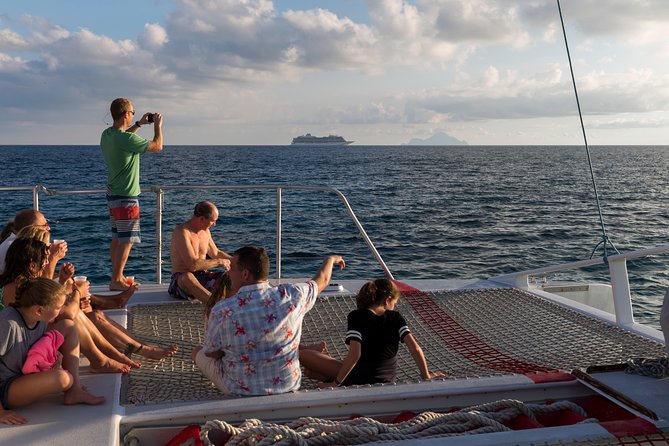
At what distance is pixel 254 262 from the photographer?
344cm

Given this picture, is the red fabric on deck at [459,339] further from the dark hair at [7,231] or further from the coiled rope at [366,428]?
the dark hair at [7,231]

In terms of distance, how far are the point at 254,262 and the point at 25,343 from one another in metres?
1.15

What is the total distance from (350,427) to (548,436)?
86 centimetres

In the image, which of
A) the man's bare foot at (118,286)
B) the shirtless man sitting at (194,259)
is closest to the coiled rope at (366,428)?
the shirtless man sitting at (194,259)

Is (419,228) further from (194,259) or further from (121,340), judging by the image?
(121,340)

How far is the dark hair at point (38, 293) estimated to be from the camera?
3.15 m

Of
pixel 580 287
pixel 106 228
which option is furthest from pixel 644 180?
pixel 580 287

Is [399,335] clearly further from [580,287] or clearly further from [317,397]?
[580,287]

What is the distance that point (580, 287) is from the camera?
21.9ft

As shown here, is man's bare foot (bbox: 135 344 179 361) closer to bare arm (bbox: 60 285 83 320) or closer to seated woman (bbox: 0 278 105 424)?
bare arm (bbox: 60 285 83 320)

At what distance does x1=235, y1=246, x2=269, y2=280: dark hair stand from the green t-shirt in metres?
2.64

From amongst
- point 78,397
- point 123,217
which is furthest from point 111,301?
point 78,397

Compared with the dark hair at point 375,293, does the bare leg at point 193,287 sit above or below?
below

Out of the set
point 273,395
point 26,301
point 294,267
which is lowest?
point 294,267
